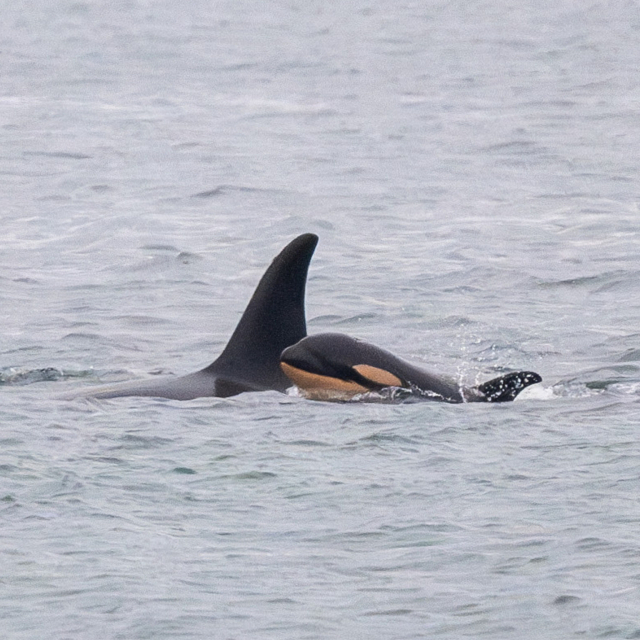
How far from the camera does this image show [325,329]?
58.4 feet

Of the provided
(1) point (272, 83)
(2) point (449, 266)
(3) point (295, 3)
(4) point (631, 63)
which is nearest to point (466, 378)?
(2) point (449, 266)

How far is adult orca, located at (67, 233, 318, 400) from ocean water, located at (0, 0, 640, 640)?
65 cm

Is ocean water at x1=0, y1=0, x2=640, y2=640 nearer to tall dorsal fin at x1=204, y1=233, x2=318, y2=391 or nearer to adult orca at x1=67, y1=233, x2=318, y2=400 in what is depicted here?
adult orca at x1=67, y1=233, x2=318, y2=400

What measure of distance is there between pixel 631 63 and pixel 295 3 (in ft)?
79.9

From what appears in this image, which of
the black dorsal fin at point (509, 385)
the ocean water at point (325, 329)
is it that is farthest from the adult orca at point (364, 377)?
the ocean water at point (325, 329)

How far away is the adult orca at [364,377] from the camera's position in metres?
13.4

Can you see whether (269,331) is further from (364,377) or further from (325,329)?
(325,329)

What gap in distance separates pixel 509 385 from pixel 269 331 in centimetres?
223

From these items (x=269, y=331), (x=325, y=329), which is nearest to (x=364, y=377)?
(x=269, y=331)

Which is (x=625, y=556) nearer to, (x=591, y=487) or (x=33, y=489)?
(x=591, y=487)

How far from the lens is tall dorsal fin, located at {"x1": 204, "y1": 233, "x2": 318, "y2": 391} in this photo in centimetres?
1418

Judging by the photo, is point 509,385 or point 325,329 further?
point 325,329

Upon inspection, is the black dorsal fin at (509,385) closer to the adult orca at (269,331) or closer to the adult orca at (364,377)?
the adult orca at (364,377)

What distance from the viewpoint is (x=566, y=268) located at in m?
20.6
